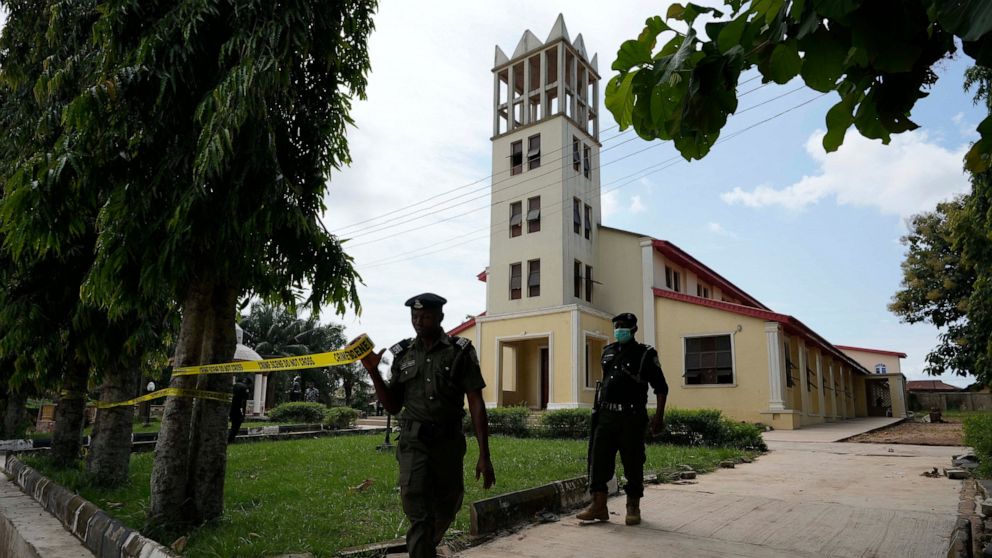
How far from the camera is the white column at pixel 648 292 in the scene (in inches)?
893

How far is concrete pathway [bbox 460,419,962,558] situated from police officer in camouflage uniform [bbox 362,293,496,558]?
1072 mm

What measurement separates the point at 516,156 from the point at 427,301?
21849 millimetres

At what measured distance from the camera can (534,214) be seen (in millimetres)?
24016

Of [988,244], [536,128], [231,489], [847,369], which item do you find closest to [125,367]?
[231,489]

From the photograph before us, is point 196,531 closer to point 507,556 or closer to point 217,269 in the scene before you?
point 217,269

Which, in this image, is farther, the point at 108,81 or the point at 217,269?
the point at 217,269

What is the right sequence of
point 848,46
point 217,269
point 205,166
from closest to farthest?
point 848,46
point 205,166
point 217,269

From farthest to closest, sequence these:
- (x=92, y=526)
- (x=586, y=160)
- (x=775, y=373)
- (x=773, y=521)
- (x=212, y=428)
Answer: (x=586, y=160)
(x=775, y=373)
(x=773, y=521)
(x=212, y=428)
(x=92, y=526)

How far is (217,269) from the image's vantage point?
5.40 m

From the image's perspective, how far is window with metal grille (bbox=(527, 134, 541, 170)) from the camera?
24359 mm

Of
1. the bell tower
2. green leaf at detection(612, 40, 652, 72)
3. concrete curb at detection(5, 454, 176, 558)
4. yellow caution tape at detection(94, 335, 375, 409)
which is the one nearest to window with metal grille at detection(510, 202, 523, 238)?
the bell tower

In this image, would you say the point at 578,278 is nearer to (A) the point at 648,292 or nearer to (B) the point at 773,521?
(A) the point at 648,292

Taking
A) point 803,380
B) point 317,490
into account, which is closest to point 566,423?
point 317,490

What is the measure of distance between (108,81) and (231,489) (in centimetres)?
477
